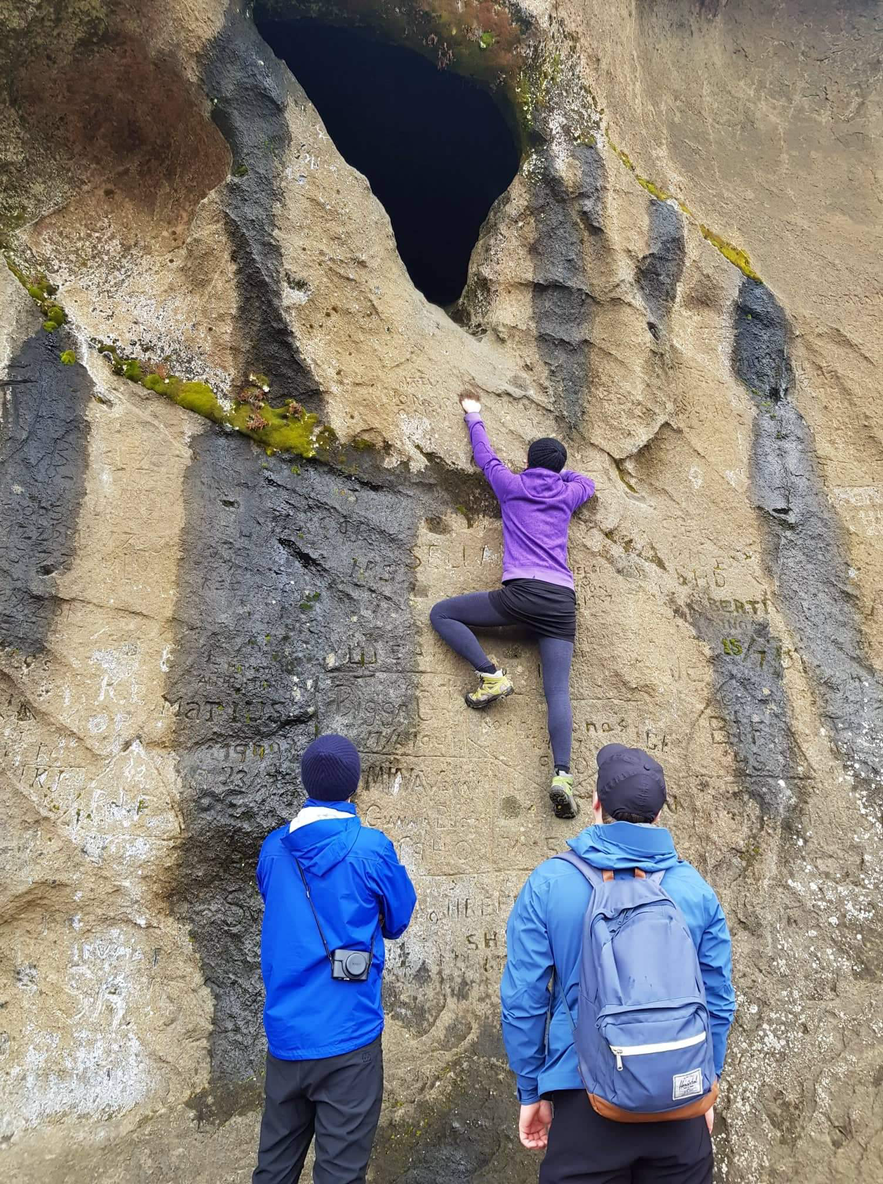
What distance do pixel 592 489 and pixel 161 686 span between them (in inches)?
115

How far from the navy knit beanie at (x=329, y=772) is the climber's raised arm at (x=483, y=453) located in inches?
99.2

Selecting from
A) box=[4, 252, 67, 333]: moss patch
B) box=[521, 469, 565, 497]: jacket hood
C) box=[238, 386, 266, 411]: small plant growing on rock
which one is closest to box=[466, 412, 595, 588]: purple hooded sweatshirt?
box=[521, 469, 565, 497]: jacket hood

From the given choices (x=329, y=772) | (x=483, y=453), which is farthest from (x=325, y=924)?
(x=483, y=453)

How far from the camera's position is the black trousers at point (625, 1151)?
223 centimetres

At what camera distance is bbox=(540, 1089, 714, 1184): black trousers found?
87.9 inches

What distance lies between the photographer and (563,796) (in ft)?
14.7

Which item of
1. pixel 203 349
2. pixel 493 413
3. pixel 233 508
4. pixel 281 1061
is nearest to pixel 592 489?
pixel 493 413

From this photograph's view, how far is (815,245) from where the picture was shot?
7.01m

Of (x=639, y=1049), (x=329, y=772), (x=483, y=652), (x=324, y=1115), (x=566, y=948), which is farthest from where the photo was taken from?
(x=483, y=652)

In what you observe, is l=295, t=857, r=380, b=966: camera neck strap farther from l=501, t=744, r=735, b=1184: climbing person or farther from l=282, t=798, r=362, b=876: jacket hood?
l=501, t=744, r=735, b=1184: climbing person

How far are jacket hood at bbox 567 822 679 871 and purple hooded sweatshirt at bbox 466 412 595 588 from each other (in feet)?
8.14

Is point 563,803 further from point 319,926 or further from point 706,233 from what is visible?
A: point 706,233

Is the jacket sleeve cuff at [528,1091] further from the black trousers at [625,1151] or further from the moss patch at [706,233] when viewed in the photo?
the moss patch at [706,233]

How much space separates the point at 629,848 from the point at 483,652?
243cm
